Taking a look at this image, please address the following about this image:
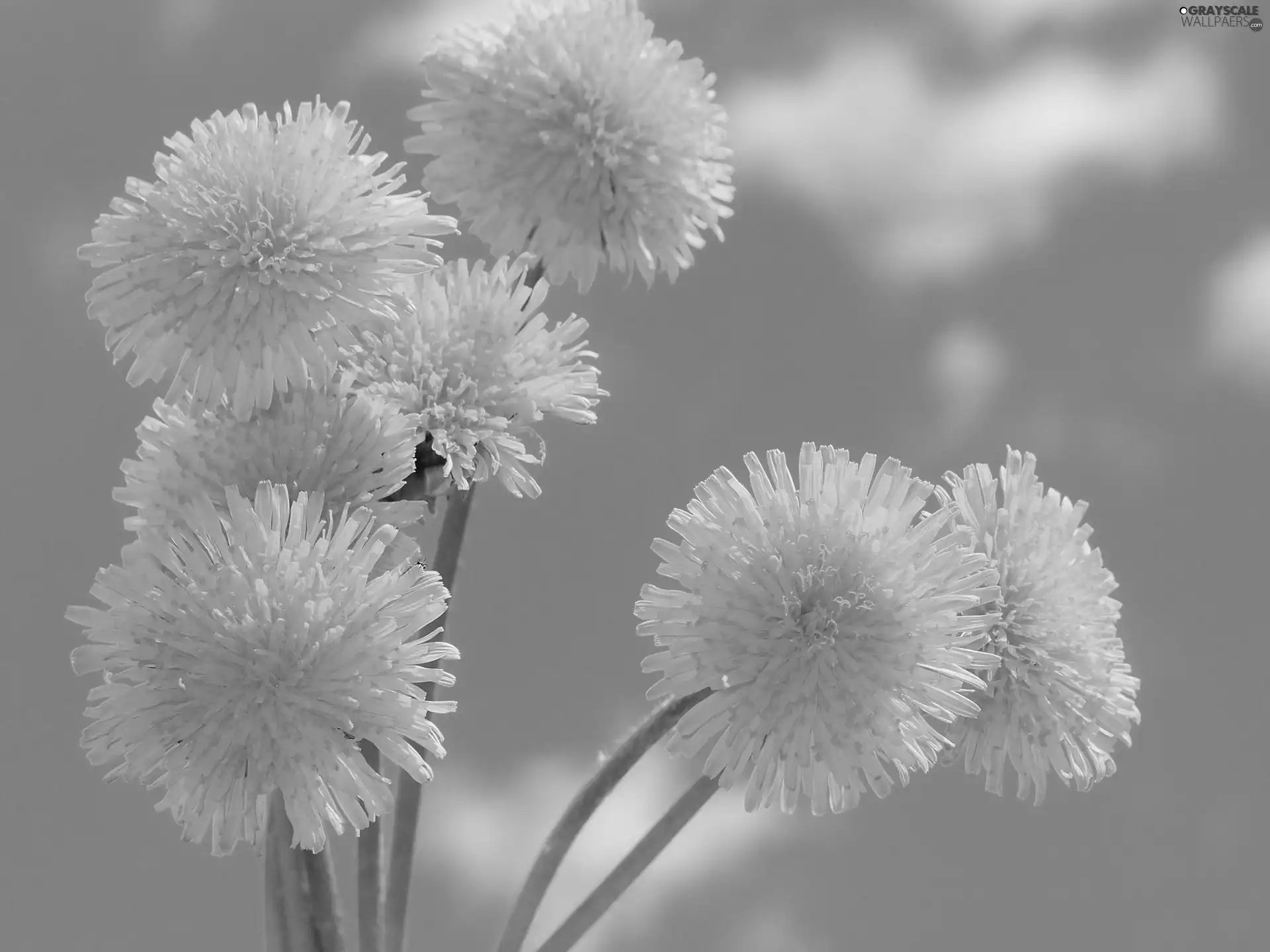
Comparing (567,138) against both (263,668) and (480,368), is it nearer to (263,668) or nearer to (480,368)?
A: (480,368)

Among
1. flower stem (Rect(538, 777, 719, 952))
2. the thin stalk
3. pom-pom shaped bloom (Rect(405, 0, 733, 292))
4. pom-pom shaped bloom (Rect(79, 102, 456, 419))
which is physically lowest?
the thin stalk

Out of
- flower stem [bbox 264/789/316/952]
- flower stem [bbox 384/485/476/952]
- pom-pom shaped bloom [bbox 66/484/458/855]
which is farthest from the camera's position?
flower stem [bbox 384/485/476/952]

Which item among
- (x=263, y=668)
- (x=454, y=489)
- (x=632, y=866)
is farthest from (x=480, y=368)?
(x=632, y=866)

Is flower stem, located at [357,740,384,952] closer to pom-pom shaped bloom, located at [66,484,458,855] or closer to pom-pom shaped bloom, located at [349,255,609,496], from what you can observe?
pom-pom shaped bloom, located at [66,484,458,855]

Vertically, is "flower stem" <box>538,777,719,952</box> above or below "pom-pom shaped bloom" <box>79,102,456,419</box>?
below

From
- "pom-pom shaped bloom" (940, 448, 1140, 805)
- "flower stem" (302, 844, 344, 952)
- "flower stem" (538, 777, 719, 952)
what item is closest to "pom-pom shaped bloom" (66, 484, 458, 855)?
"flower stem" (302, 844, 344, 952)
